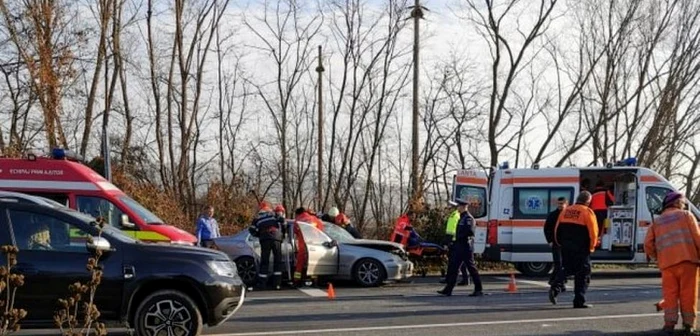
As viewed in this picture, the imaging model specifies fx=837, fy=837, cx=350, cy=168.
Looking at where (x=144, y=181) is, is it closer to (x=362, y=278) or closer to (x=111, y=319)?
(x=362, y=278)

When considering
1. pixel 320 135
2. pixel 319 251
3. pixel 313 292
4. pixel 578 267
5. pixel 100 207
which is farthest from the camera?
pixel 320 135

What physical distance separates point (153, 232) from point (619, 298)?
783cm

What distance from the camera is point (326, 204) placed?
1433 inches

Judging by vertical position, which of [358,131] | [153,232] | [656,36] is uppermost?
[656,36]

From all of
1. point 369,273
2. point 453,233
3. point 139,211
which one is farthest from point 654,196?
point 139,211

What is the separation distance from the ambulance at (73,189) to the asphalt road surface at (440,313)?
7.47 feet

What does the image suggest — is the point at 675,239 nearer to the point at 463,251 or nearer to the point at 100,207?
the point at 463,251

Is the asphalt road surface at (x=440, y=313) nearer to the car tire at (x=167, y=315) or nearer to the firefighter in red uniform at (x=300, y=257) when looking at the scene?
the firefighter in red uniform at (x=300, y=257)

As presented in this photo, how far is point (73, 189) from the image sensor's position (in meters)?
14.3

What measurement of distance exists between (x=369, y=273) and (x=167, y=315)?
8.03m

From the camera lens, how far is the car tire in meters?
8.58

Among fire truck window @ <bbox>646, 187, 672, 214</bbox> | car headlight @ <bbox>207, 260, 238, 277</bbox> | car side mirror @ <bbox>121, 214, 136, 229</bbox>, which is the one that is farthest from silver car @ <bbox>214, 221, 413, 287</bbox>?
car headlight @ <bbox>207, 260, 238, 277</bbox>

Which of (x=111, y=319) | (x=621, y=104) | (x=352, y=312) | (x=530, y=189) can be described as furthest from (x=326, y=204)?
(x=111, y=319)

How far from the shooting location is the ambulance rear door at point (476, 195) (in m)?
19.3
